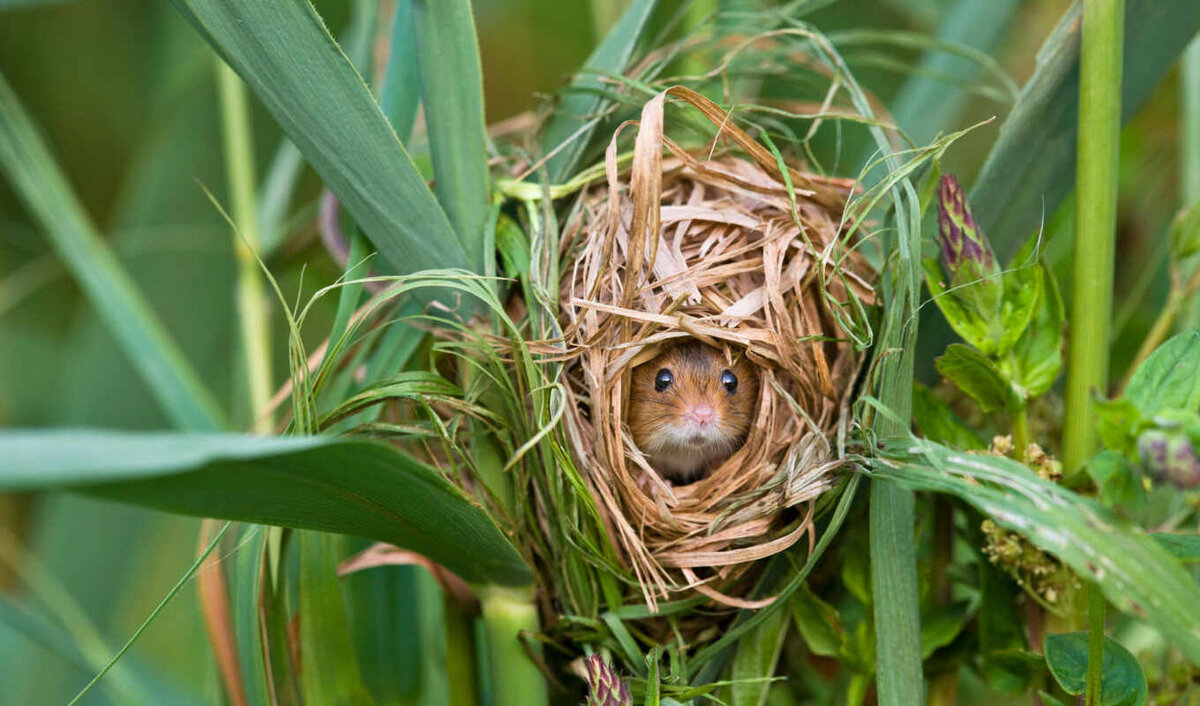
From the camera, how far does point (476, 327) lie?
3.31ft

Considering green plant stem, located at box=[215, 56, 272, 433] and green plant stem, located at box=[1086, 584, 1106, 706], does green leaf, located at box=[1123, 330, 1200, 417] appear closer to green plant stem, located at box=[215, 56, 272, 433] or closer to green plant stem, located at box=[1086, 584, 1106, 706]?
green plant stem, located at box=[1086, 584, 1106, 706]

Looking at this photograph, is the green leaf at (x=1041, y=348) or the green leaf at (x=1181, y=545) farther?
the green leaf at (x=1041, y=348)

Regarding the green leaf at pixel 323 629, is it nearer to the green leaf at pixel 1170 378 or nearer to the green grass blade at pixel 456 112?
the green grass blade at pixel 456 112

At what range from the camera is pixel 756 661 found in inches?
40.0

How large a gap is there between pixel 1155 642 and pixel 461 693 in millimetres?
838

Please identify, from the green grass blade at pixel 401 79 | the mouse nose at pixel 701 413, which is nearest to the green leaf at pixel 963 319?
the mouse nose at pixel 701 413

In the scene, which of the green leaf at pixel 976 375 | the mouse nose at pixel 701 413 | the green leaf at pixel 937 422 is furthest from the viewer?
the mouse nose at pixel 701 413

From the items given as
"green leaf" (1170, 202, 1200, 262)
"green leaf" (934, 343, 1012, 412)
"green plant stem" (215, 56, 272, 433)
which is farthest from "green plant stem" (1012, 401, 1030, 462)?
"green plant stem" (215, 56, 272, 433)

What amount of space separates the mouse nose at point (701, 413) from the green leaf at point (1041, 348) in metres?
0.37

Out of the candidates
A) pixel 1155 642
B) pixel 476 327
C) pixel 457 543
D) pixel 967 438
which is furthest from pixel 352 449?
pixel 1155 642

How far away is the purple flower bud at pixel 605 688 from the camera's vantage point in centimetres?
85

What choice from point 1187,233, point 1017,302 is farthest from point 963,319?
point 1187,233

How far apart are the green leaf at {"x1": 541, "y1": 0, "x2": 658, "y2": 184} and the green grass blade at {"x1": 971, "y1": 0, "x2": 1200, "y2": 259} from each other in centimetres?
40

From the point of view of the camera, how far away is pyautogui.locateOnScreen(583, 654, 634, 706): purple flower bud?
85 centimetres
